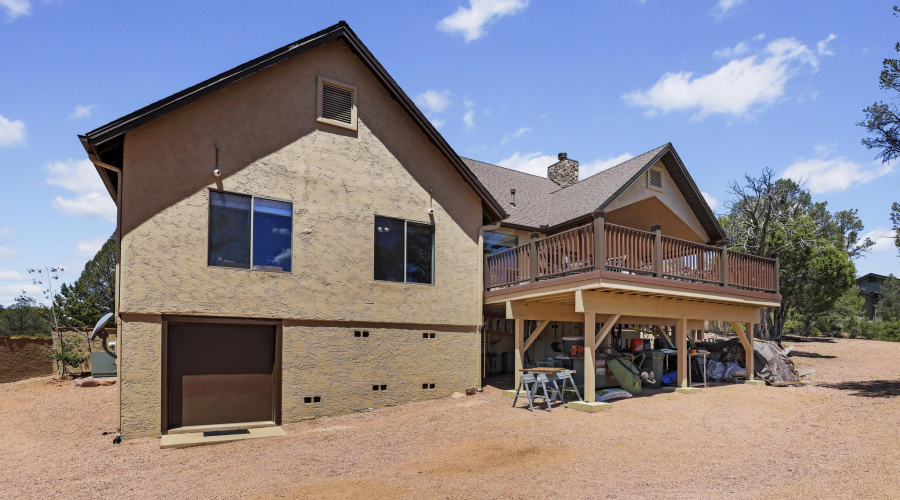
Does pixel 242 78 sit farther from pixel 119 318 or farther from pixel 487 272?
pixel 487 272

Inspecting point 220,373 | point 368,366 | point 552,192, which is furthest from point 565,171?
point 220,373

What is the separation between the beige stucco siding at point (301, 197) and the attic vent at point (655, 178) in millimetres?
6126

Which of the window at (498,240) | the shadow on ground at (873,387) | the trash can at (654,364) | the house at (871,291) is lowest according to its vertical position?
the shadow on ground at (873,387)

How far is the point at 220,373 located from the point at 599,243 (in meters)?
7.99

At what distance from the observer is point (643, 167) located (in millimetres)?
16688

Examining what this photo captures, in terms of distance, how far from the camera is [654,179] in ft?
59.0

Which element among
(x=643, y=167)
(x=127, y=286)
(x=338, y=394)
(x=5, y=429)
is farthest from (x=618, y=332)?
(x=5, y=429)

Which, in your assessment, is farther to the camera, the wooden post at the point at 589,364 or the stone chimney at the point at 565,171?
the stone chimney at the point at 565,171

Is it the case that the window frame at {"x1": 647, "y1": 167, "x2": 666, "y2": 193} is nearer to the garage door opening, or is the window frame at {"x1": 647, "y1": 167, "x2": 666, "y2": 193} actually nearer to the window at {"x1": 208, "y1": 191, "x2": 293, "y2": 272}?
the window at {"x1": 208, "y1": 191, "x2": 293, "y2": 272}

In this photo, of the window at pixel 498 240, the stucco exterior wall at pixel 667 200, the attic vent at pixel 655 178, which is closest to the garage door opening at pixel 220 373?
the window at pixel 498 240

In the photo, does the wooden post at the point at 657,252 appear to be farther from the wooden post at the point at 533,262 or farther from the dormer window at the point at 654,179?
the dormer window at the point at 654,179

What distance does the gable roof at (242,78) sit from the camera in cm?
1049

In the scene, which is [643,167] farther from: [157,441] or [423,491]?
[157,441]

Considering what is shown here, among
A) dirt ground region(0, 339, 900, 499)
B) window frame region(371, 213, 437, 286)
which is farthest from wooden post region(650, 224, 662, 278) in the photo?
window frame region(371, 213, 437, 286)
